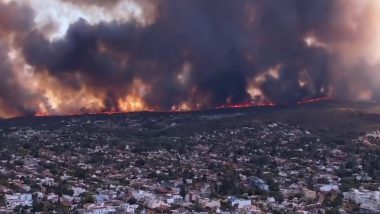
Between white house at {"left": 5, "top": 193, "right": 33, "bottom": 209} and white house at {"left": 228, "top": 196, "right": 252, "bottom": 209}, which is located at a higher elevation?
white house at {"left": 5, "top": 193, "right": 33, "bottom": 209}

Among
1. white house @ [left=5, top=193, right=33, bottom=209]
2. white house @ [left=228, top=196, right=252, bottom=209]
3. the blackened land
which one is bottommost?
white house @ [left=228, top=196, right=252, bottom=209]

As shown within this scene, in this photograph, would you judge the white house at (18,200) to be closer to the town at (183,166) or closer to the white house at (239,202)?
the town at (183,166)

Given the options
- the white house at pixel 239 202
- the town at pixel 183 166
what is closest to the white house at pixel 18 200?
the town at pixel 183 166

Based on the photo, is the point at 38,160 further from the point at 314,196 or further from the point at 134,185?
the point at 314,196

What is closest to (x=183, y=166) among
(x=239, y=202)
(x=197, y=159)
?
(x=197, y=159)

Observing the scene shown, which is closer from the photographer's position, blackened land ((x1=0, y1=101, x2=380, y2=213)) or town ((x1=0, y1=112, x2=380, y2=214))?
town ((x1=0, y1=112, x2=380, y2=214))

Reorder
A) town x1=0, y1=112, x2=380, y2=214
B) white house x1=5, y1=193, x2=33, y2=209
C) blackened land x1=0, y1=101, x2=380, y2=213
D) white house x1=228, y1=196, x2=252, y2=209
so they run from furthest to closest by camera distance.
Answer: blackened land x1=0, y1=101, x2=380, y2=213
town x1=0, y1=112, x2=380, y2=214
white house x1=228, y1=196, x2=252, y2=209
white house x1=5, y1=193, x2=33, y2=209

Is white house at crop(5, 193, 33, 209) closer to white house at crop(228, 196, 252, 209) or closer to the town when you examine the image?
the town

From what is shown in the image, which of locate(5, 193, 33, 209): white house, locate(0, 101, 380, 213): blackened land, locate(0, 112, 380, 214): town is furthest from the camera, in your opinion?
locate(0, 101, 380, 213): blackened land

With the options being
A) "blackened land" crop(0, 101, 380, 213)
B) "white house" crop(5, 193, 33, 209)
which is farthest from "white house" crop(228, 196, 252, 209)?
"white house" crop(5, 193, 33, 209)
